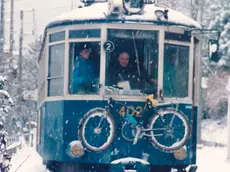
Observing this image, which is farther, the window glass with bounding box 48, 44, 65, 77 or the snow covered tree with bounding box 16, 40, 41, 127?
the snow covered tree with bounding box 16, 40, 41, 127

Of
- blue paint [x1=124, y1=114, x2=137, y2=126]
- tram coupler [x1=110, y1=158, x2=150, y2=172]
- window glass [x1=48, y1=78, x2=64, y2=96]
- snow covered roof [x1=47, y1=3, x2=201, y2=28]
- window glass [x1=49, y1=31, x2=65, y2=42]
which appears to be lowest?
tram coupler [x1=110, y1=158, x2=150, y2=172]

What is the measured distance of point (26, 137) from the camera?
33188mm

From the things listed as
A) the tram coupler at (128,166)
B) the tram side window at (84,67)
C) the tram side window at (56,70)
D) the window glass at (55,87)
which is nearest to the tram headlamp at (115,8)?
the tram side window at (84,67)

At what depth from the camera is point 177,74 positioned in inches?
410

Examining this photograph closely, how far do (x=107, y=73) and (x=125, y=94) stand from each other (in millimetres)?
439

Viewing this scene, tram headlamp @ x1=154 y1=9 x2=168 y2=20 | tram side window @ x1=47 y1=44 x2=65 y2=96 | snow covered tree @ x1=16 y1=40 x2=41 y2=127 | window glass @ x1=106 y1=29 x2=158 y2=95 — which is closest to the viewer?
window glass @ x1=106 y1=29 x2=158 y2=95

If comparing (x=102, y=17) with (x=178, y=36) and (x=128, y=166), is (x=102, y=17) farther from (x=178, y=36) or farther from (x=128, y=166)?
(x=128, y=166)

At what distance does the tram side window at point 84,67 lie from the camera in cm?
1009

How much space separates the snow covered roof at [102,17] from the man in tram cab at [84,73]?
0.45 meters

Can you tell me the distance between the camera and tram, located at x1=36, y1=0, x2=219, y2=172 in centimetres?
989

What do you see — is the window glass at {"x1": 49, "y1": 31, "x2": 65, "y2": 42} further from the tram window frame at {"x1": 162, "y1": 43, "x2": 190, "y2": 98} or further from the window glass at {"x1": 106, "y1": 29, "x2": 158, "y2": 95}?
the tram window frame at {"x1": 162, "y1": 43, "x2": 190, "y2": 98}

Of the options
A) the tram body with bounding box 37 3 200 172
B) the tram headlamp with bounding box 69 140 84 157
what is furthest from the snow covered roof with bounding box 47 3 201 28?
the tram headlamp with bounding box 69 140 84 157

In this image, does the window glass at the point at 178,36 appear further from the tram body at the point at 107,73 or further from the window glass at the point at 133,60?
the window glass at the point at 133,60

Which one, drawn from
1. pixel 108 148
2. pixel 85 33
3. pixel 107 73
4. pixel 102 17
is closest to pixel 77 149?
pixel 108 148
